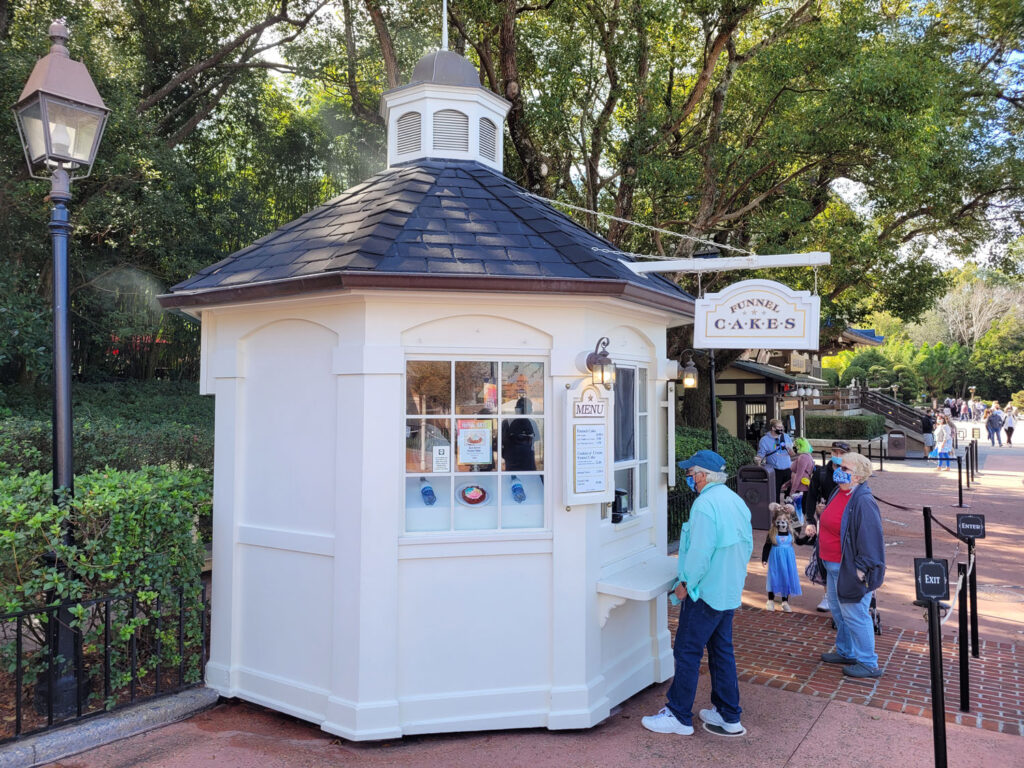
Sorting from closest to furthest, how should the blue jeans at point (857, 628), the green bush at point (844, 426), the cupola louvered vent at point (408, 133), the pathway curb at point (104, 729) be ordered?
1. the pathway curb at point (104, 729)
2. the blue jeans at point (857, 628)
3. the cupola louvered vent at point (408, 133)
4. the green bush at point (844, 426)

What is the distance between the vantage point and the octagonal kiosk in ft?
15.8

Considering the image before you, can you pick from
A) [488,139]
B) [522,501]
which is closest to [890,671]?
[522,501]

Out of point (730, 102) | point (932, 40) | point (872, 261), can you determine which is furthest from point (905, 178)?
point (932, 40)

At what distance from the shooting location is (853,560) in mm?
5645

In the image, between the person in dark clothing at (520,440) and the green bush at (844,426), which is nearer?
the person in dark clothing at (520,440)

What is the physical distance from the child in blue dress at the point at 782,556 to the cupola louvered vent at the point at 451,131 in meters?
4.83

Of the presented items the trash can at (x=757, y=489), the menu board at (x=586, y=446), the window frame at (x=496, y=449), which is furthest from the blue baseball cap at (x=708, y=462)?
the trash can at (x=757, y=489)

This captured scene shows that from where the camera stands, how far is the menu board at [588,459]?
4.99 metres

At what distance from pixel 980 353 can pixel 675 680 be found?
6037cm

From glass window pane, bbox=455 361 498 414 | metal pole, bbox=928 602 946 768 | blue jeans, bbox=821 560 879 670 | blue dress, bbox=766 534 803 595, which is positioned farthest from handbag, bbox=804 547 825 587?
glass window pane, bbox=455 361 498 414

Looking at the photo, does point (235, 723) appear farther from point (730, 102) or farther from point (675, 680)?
point (730, 102)

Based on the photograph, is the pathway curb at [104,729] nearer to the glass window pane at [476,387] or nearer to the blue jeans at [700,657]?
the glass window pane at [476,387]

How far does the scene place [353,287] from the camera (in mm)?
4617

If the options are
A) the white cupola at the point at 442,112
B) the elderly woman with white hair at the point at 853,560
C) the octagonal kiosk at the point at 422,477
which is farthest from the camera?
the white cupola at the point at 442,112
